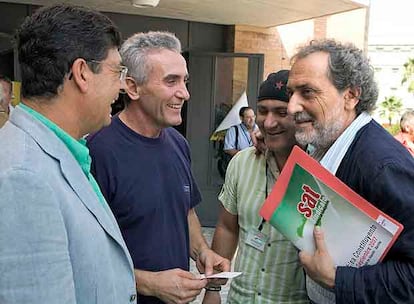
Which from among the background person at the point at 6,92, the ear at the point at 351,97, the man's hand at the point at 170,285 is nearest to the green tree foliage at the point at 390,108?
the background person at the point at 6,92

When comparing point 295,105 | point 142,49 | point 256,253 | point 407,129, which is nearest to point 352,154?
point 295,105

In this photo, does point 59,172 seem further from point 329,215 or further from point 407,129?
point 407,129

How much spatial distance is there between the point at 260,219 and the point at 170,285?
1.60 ft

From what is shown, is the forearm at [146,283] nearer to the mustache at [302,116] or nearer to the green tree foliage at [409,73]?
the mustache at [302,116]

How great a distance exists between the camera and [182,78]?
7.15 feet

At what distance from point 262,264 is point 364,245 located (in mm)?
596

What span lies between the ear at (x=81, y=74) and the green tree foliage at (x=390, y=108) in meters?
26.6

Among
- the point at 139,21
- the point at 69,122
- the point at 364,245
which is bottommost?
the point at 364,245

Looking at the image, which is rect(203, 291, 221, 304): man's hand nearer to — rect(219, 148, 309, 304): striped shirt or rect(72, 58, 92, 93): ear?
rect(219, 148, 309, 304): striped shirt

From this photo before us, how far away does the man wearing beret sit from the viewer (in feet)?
6.61

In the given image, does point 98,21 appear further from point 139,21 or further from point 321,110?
point 139,21

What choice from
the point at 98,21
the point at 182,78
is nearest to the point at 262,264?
the point at 182,78

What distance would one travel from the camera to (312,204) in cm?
158

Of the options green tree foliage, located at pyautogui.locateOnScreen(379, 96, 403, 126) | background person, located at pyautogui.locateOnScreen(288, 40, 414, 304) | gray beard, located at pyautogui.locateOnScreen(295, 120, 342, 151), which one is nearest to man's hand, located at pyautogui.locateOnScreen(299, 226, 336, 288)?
background person, located at pyautogui.locateOnScreen(288, 40, 414, 304)
